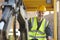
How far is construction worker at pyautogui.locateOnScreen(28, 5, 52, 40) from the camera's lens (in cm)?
321

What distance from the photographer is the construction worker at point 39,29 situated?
3.21 metres

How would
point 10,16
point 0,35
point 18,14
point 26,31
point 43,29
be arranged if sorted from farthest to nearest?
point 43,29 → point 26,31 → point 18,14 → point 10,16 → point 0,35

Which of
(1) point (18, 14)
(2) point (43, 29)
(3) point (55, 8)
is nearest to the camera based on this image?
(1) point (18, 14)

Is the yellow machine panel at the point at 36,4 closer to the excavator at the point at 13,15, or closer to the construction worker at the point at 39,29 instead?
the construction worker at the point at 39,29

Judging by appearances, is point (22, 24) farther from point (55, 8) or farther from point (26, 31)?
point (55, 8)

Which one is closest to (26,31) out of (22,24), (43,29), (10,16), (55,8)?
(22,24)

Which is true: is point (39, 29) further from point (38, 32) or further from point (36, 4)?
point (36, 4)

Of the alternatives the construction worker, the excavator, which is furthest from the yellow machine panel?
the excavator

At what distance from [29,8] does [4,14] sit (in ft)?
8.70

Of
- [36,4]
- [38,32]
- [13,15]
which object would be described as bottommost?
[38,32]

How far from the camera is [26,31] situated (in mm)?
1277

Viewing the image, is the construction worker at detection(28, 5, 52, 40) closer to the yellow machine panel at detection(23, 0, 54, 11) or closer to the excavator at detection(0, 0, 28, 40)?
the yellow machine panel at detection(23, 0, 54, 11)

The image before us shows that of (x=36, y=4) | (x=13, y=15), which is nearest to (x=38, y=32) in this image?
(x=36, y=4)

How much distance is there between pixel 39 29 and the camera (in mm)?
3234
